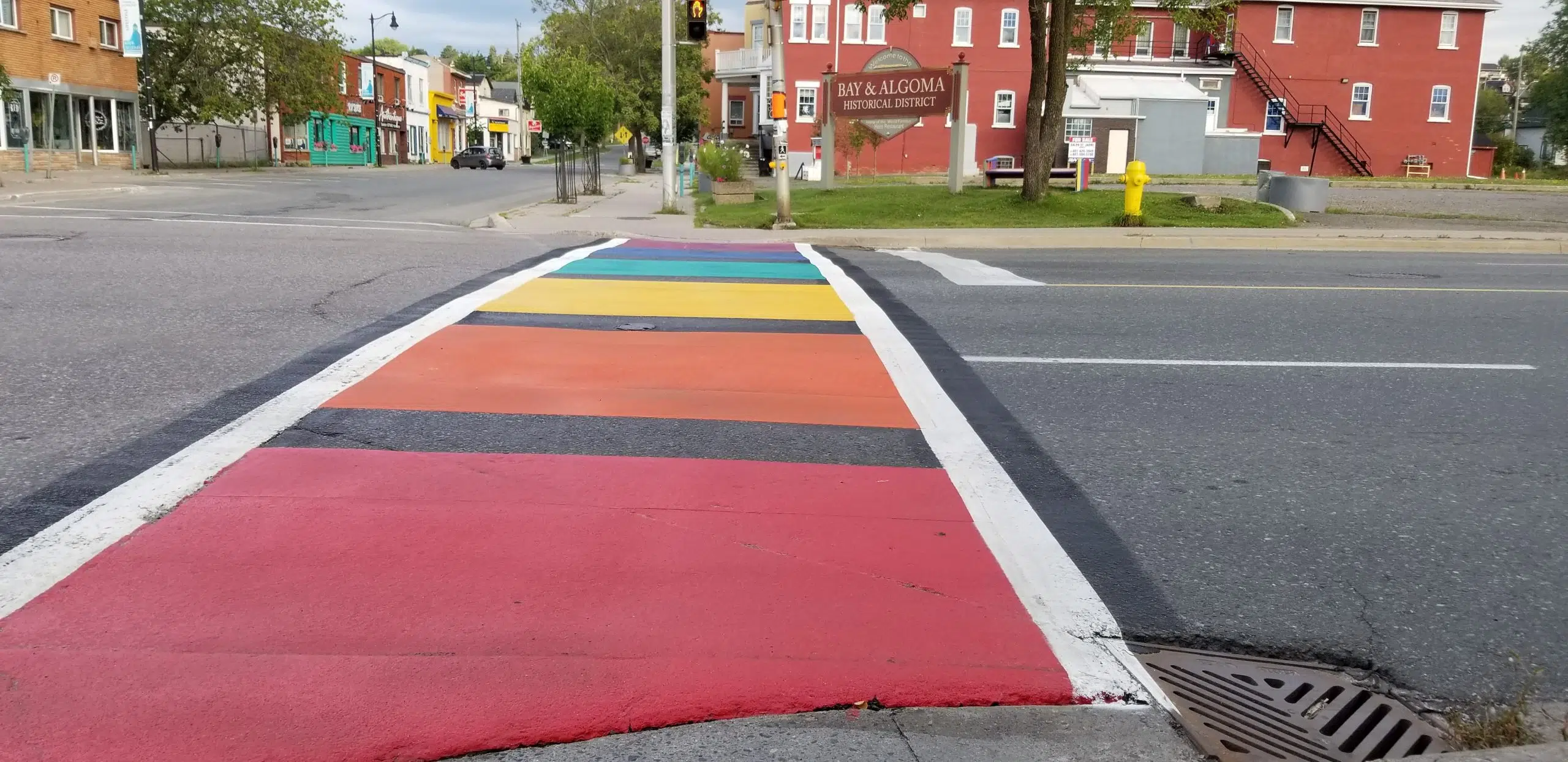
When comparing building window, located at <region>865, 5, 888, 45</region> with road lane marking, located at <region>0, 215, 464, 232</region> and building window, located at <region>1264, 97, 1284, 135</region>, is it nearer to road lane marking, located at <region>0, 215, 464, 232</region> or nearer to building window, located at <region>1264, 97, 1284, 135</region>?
building window, located at <region>1264, 97, 1284, 135</region>

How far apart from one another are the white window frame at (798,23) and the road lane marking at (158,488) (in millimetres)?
40330

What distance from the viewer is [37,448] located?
516 cm

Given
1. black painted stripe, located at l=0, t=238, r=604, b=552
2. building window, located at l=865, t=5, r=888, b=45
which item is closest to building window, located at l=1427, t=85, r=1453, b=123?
building window, located at l=865, t=5, r=888, b=45

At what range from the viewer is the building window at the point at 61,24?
3856cm

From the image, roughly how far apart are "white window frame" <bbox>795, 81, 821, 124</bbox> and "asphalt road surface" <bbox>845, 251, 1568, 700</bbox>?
36263mm

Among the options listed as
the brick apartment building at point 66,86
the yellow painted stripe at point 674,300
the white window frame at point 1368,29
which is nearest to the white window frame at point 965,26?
the white window frame at point 1368,29

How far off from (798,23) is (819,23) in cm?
85

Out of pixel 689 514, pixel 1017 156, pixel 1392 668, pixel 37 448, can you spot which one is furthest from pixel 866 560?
pixel 1017 156

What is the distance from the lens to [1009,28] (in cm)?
4656

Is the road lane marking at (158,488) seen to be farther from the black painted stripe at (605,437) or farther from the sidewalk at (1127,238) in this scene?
the sidewalk at (1127,238)

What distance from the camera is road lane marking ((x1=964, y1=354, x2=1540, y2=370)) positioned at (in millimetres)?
7785

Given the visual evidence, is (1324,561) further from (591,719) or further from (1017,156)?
(1017,156)

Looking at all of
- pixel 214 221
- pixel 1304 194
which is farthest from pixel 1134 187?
pixel 214 221

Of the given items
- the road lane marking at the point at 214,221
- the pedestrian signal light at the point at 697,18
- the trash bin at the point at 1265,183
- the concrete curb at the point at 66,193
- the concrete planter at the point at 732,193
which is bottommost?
the road lane marking at the point at 214,221
